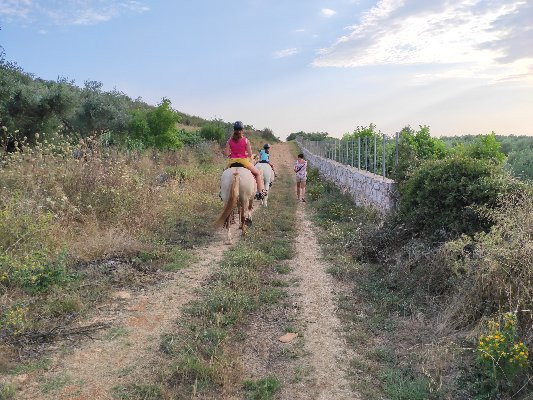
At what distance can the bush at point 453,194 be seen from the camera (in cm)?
664

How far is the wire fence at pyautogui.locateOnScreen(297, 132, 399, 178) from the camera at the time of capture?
1220 centimetres

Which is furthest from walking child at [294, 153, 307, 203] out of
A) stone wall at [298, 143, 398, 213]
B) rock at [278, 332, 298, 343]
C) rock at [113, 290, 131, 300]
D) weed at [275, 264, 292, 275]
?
rock at [278, 332, 298, 343]

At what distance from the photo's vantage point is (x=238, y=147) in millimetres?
9773

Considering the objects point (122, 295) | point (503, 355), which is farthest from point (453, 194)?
point (122, 295)

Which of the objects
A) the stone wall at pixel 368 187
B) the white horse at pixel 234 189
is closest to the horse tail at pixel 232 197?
the white horse at pixel 234 189

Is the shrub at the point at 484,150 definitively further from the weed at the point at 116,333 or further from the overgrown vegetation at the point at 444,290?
the weed at the point at 116,333

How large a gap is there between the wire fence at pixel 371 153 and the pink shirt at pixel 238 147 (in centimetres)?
353

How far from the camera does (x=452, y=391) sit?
3910 millimetres

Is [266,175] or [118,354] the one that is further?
[266,175]

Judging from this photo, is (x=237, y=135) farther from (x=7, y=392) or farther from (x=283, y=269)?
(x=7, y=392)

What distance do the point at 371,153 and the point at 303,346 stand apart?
39.9 ft

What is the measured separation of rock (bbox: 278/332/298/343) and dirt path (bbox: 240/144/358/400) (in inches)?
1.9

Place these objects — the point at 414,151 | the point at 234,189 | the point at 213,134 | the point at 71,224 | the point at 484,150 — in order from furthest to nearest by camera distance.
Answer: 1. the point at 213,134
2. the point at 414,151
3. the point at 484,150
4. the point at 234,189
5. the point at 71,224

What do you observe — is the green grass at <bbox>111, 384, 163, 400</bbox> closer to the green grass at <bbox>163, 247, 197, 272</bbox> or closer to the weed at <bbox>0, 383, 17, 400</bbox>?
the weed at <bbox>0, 383, 17, 400</bbox>
